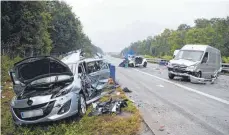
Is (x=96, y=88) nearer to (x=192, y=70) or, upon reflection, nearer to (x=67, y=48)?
(x=192, y=70)

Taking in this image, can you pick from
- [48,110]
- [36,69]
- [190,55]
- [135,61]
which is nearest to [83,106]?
[48,110]

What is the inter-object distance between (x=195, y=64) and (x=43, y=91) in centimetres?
1212

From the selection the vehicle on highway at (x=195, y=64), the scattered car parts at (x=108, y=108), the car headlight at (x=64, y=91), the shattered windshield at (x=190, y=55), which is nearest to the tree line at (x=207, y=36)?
the vehicle on highway at (x=195, y=64)

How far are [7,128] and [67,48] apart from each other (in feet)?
146

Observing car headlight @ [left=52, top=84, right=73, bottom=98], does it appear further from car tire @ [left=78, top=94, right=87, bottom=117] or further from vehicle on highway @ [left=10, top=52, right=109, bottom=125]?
car tire @ [left=78, top=94, right=87, bottom=117]

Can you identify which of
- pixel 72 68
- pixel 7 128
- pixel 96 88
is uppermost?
pixel 72 68

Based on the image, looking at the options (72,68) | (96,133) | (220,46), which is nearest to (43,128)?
(96,133)

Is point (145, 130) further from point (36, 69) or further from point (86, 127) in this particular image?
point (36, 69)

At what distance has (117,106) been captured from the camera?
340 inches

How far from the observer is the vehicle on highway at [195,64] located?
17594 millimetres

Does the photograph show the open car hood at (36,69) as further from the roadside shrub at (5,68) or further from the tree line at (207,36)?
the tree line at (207,36)

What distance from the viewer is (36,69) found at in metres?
8.53

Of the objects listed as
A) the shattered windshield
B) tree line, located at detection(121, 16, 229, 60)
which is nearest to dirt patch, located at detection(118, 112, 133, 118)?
the shattered windshield

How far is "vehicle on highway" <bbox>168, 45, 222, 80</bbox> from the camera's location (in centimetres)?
1759
